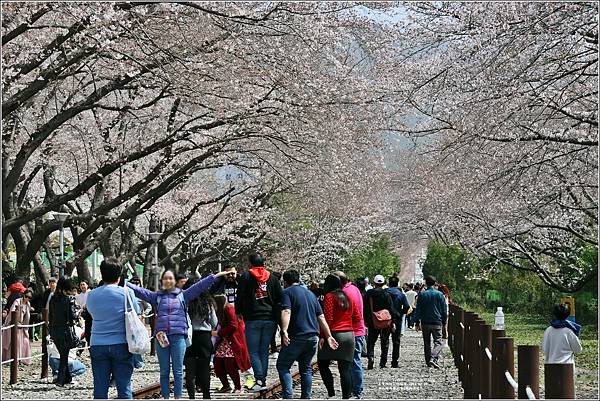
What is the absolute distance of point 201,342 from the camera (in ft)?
39.5

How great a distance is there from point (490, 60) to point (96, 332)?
24.8 feet

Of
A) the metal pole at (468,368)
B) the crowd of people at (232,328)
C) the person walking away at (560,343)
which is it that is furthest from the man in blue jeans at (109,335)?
the person walking away at (560,343)

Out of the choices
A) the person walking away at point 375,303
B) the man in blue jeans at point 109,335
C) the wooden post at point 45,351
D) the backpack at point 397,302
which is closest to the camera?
the man in blue jeans at point 109,335

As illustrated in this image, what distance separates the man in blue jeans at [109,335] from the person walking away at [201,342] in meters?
1.85

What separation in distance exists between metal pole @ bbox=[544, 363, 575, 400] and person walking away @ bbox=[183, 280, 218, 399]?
6085 mm

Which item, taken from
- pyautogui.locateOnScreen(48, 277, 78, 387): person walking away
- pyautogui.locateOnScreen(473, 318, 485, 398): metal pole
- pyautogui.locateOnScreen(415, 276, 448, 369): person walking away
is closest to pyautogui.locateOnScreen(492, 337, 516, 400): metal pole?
pyautogui.locateOnScreen(473, 318, 485, 398): metal pole

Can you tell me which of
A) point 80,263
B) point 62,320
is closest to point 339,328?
point 62,320

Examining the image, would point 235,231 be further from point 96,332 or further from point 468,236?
point 96,332

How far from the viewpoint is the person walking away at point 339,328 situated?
12.1 metres

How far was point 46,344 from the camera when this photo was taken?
1753cm

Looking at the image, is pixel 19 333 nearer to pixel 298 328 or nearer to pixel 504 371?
pixel 298 328

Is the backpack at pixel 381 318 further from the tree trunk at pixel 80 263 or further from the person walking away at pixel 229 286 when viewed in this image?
the tree trunk at pixel 80 263

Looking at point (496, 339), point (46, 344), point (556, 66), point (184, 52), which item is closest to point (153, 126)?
point (184, 52)

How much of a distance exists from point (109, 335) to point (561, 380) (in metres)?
4.91
